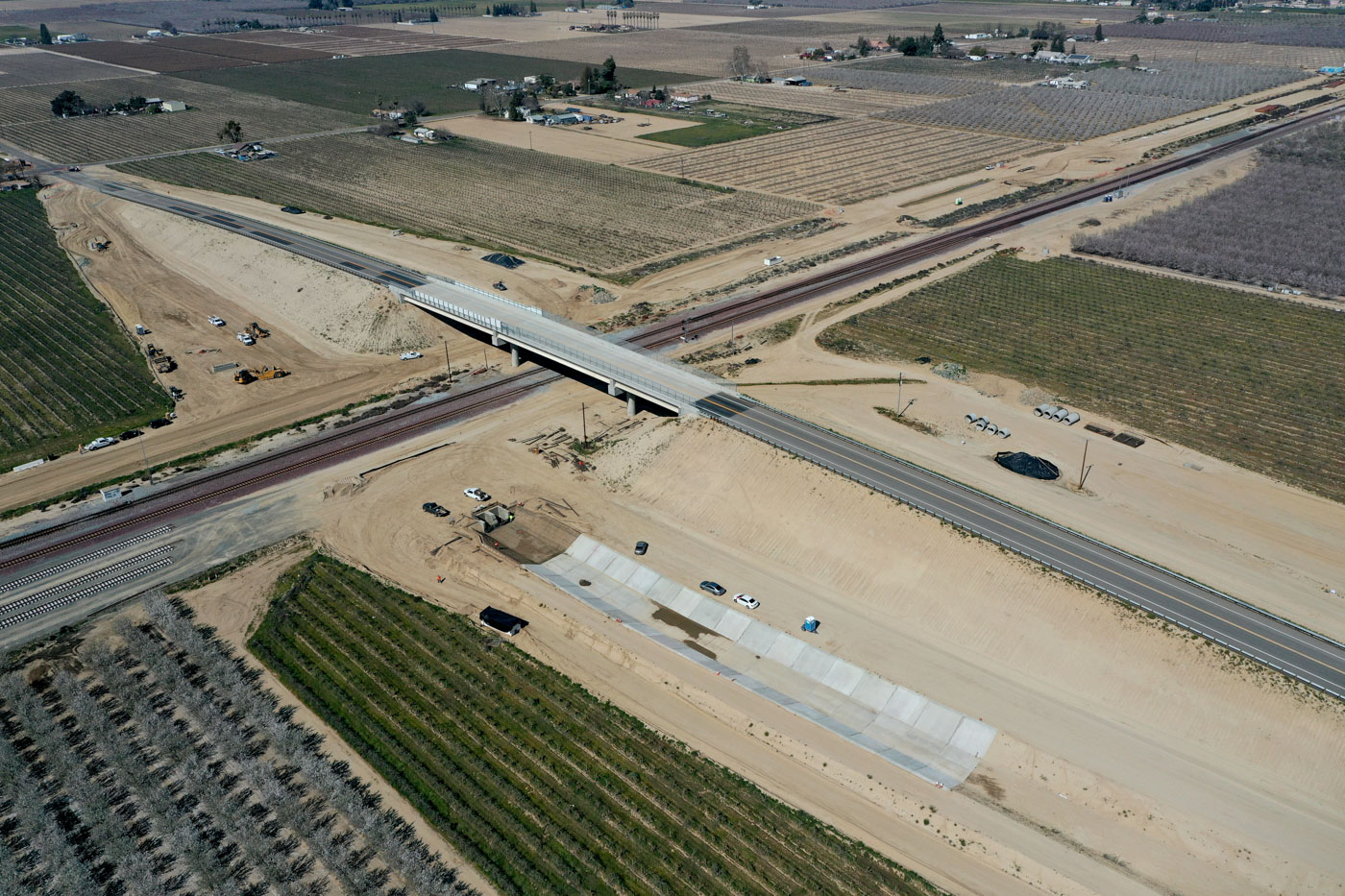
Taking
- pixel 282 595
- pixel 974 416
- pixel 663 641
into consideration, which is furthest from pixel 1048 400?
pixel 282 595

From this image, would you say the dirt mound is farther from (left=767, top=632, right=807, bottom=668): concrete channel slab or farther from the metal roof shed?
(left=767, top=632, right=807, bottom=668): concrete channel slab

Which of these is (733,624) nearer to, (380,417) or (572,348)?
(572,348)

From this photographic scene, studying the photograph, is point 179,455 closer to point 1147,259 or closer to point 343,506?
point 343,506

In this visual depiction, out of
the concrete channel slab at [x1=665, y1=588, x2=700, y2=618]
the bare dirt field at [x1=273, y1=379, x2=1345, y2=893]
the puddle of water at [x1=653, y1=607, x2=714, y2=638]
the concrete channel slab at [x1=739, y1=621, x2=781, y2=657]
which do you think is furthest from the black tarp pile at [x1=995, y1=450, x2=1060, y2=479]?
the puddle of water at [x1=653, y1=607, x2=714, y2=638]

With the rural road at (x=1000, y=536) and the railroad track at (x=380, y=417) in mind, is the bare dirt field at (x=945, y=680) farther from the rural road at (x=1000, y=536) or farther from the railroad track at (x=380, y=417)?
the railroad track at (x=380, y=417)

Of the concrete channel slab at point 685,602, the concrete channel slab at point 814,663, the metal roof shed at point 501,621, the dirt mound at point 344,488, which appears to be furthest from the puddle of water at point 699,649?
the dirt mound at point 344,488

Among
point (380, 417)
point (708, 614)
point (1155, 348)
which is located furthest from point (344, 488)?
point (1155, 348)
